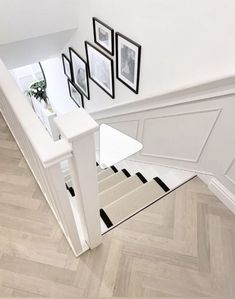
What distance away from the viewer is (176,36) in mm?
1739

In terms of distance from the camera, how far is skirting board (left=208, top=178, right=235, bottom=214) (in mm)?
1901

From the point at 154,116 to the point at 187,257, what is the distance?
1.25m

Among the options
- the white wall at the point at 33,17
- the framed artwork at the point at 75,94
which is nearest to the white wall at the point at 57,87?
the framed artwork at the point at 75,94

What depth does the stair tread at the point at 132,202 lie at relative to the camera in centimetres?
191

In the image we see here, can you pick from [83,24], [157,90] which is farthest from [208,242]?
[83,24]

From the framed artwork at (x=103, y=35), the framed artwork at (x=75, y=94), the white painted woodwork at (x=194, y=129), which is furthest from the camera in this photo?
the framed artwork at (x=75, y=94)

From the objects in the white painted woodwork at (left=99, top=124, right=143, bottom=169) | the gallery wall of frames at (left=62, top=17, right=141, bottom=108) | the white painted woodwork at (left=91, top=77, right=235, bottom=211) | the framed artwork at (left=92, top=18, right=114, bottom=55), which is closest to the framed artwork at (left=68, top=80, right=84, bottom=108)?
the gallery wall of frames at (left=62, top=17, right=141, bottom=108)

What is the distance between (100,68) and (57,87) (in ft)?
7.69

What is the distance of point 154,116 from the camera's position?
2232 millimetres

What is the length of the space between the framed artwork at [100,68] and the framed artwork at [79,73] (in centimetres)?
22

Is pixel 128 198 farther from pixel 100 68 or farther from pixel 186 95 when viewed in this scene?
pixel 100 68

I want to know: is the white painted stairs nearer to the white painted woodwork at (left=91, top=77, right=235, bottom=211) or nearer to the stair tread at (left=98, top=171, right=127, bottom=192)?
the stair tread at (left=98, top=171, right=127, bottom=192)

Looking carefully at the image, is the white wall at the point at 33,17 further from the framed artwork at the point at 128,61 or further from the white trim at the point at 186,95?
the white trim at the point at 186,95

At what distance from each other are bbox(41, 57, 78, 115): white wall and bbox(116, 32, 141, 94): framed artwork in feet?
7.00
